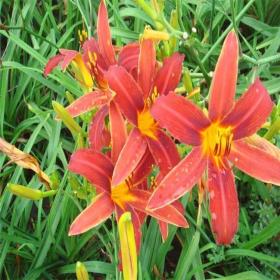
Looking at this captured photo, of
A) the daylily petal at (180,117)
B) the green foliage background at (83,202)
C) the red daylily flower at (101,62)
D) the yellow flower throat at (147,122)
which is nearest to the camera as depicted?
the daylily petal at (180,117)

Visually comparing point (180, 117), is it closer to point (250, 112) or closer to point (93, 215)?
point (250, 112)

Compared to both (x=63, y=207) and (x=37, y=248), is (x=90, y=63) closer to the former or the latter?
(x=63, y=207)

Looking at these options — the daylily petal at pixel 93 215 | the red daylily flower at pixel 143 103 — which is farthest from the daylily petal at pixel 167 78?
the daylily petal at pixel 93 215

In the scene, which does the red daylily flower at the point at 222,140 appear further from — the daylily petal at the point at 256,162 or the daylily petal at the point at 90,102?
the daylily petal at the point at 90,102

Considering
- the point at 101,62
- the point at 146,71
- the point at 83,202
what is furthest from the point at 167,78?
the point at 83,202

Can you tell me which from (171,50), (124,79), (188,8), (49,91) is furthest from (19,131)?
(124,79)
